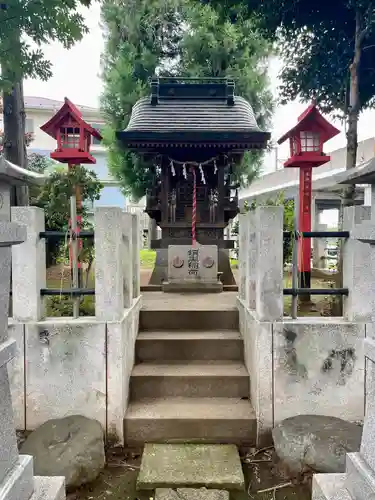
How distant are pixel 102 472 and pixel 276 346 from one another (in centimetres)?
194

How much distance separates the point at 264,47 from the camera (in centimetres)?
1267

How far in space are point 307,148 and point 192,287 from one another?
10.5ft

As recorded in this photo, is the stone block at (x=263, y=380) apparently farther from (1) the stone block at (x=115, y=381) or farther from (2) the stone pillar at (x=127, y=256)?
(2) the stone pillar at (x=127, y=256)

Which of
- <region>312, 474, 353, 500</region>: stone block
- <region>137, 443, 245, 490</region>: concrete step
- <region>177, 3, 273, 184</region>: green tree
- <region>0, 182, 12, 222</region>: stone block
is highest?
<region>177, 3, 273, 184</region>: green tree

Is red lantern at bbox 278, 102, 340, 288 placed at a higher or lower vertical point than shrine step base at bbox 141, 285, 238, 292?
higher

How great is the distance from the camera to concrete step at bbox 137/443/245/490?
9.78ft

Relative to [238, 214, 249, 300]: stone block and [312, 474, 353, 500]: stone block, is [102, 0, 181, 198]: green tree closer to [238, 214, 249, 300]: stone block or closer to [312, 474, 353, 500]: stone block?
[238, 214, 249, 300]: stone block

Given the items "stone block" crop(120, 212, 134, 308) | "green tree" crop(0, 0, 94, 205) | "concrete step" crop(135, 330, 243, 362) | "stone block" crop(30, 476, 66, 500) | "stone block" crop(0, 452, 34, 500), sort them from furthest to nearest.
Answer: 1. "green tree" crop(0, 0, 94, 205)
2. "concrete step" crop(135, 330, 243, 362)
3. "stone block" crop(120, 212, 134, 308)
4. "stone block" crop(30, 476, 66, 500)
5. "stone block" crop(0, 452, 34, 500)

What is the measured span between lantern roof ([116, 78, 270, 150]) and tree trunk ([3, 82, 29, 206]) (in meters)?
1.98

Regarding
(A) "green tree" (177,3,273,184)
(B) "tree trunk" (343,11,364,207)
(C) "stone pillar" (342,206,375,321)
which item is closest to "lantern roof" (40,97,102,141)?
(B) "tree trunk" (343,11,364,207)

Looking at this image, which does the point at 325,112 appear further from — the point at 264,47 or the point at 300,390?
the point at 300,390

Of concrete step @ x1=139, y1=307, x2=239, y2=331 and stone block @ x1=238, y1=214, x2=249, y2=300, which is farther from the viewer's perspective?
concrete step @ x1=139, y1=307, x2=239, y2=331

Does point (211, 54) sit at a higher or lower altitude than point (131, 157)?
higher

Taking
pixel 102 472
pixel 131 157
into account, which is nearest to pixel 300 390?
pixel 102 472
